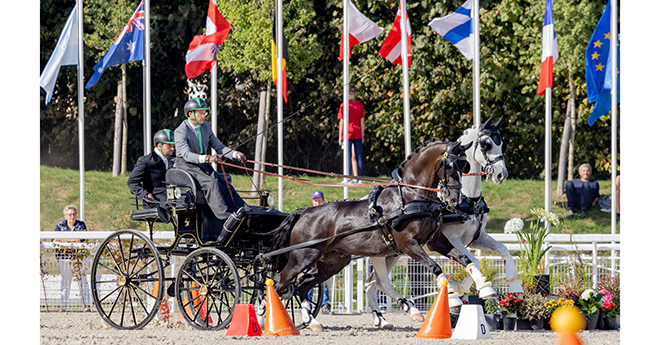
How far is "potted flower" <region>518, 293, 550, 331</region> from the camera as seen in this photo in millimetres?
9719

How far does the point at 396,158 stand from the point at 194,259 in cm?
1449

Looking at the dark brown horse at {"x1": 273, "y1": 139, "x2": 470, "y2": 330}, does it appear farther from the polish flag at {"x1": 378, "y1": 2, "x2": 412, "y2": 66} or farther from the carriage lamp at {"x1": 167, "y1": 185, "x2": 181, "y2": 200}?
the polish flag at {"x1": 378, "y1": 2, "x2": 412, "y2": 66}

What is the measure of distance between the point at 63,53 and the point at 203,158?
8418mm

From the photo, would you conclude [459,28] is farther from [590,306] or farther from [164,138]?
[164,138]

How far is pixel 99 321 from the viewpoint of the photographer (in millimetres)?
10570

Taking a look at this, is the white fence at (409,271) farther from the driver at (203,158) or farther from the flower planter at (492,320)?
the driver at (203,158)

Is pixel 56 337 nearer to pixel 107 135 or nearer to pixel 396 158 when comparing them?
pixel 396 158

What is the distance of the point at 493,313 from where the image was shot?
32.5 ft

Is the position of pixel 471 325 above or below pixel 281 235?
below

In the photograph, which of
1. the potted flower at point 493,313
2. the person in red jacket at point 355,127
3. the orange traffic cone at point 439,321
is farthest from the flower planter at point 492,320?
the person in red jacket at point 355,127

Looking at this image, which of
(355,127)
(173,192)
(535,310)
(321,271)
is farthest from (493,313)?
(355,127)

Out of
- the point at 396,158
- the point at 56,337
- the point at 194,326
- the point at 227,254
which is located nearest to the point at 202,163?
the point at 227,254

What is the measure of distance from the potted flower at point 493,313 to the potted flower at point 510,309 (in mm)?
78

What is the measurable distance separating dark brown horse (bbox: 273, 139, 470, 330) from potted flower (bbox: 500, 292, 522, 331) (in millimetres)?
1697
